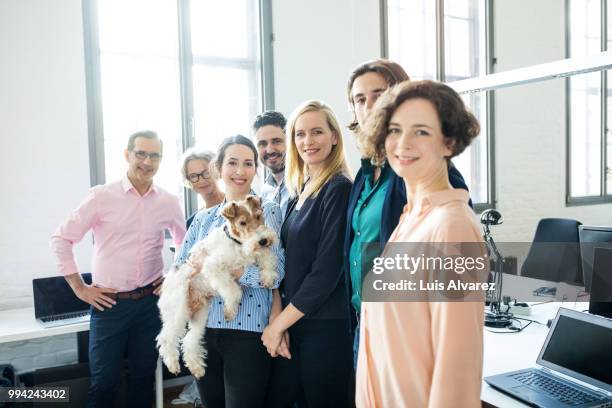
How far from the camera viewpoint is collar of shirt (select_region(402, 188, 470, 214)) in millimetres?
1193

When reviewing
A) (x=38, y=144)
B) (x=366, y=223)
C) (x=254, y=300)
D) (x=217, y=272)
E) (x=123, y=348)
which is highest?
(x=38, y=144)

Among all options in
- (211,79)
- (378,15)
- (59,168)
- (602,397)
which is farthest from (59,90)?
(602,397)

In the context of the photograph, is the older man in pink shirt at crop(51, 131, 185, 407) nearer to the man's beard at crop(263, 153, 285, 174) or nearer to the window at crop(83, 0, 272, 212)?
the man's beard at crop(263, 153, 285, 174)

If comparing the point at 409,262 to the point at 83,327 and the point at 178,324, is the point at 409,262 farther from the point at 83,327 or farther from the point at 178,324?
the point at 83,327

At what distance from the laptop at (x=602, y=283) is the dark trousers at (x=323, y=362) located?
1286 millimetres

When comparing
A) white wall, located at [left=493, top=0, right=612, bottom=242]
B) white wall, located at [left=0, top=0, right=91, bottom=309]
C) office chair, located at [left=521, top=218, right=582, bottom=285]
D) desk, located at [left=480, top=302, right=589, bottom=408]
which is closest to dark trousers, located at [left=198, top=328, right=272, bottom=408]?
desk, located at [left=480, top=302, right=589, bottom=408]

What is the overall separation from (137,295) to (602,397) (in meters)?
2.19

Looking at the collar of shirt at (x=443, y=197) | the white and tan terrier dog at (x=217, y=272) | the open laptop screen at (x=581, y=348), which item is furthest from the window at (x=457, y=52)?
the collar of shirt at (x=443, y=197)

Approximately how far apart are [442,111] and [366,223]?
49 centimetres

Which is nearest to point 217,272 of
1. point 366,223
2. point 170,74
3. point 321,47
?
point 366,223

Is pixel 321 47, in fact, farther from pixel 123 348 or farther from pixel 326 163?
pixel 123 348

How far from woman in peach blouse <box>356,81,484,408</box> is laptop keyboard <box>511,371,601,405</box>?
2.63 ft

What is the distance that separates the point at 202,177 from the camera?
278 centimetres

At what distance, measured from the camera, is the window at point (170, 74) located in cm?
383
